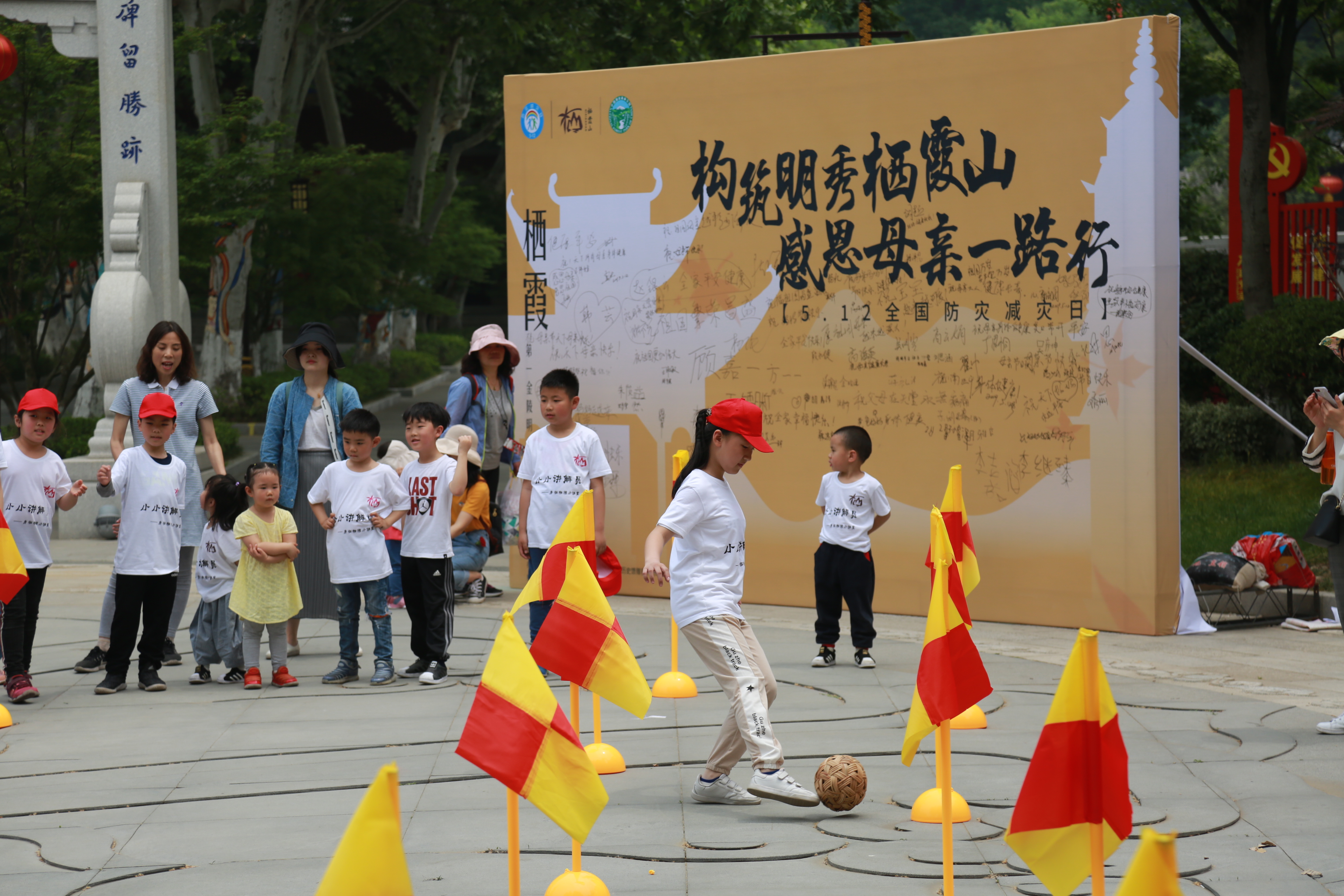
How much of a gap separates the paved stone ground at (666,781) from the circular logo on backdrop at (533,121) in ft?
14.8

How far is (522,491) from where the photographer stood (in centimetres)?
805

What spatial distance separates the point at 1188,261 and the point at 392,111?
76.9 feet

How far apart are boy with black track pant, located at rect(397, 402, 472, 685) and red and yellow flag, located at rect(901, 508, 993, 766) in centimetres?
386

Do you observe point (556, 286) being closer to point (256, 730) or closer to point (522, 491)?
point (522, 491)

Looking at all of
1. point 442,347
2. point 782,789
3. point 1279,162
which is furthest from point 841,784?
point 442,347

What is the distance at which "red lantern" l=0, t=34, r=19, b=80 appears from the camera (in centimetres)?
1273

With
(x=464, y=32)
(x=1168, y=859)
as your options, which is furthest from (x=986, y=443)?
(x=464, y=32)

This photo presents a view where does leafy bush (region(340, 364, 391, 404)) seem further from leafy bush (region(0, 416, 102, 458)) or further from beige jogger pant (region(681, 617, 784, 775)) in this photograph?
beige jogger pant (region(681, 617, 784, 775))

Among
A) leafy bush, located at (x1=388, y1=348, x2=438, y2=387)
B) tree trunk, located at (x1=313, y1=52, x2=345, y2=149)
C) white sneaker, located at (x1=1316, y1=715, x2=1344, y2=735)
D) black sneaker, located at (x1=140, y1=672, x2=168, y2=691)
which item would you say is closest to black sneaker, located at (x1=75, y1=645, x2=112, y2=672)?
black sneaker, located at (x1=140, y1=672, x2=168, y2=691)

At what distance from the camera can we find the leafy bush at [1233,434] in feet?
55.6

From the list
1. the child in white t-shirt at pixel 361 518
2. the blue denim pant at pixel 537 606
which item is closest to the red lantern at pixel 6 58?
the child in white t-shirt at pixel 361 518

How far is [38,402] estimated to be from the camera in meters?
7.66

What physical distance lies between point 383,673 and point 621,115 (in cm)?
508

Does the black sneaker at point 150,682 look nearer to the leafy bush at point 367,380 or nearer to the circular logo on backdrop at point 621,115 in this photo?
the circular logo on backdrop at point 621,115
